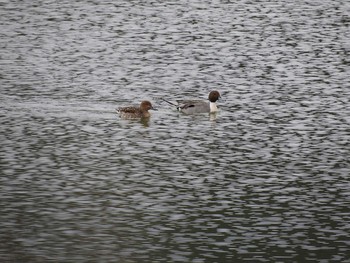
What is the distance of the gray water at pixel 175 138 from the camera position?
1619 centimetres

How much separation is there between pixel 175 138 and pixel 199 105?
255 cm

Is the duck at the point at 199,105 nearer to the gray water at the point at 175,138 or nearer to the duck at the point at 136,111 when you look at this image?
Answer: the gray water at the point at 175,138

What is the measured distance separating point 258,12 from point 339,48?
7.27m

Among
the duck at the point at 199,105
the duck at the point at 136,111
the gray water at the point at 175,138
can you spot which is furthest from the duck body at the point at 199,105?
the duck at the point at 136,111

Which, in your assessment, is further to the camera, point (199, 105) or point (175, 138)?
point (199, 105)

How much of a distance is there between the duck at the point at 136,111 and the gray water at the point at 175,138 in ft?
0.69

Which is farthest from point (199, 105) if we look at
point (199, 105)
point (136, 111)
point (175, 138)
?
point (175, 138)

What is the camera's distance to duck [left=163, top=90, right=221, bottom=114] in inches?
985

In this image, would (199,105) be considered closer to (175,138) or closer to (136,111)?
(136,111)

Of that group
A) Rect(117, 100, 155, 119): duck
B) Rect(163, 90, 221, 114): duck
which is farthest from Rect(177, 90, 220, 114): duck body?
Rect(117, 100, 155, 119): duck

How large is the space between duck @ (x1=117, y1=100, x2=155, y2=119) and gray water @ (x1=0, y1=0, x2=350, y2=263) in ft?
0.69

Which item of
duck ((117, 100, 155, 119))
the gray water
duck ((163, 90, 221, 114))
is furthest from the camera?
duck ((163, 90, 221, 114))

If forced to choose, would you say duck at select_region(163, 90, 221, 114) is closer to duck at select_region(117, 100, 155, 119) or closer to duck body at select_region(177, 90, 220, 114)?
duck body at select_region(177, 90, 220, 114)

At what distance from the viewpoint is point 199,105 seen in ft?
82.8
